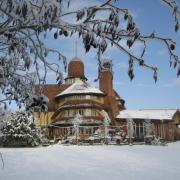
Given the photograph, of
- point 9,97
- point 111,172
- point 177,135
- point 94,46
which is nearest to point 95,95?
point 177,135

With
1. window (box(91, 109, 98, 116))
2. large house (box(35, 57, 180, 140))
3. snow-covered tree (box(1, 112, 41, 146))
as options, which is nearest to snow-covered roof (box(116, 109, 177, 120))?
large house (box(35, 57, 180, 140))

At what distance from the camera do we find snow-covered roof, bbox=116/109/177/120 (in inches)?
2159

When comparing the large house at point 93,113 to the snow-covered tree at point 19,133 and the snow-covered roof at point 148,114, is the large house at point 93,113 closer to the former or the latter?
the snow-covered roof at point 148,114

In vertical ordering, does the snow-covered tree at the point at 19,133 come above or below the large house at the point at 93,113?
below

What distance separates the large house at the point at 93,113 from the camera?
166 feet

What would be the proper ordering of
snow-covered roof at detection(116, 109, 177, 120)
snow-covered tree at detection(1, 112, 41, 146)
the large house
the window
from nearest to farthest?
1. snow-covered tree at detection(1, 112, 41, 146)
2. the large house
3. the window
4. snow-covered roof at detection(116, 109, 177, 120)

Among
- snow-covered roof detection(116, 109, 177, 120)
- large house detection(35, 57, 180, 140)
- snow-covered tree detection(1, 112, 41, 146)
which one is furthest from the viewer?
snow-covered roof detection(116, 109, 177, 120)

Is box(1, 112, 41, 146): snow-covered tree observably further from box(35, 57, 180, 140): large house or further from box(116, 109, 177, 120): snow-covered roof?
box(116, 109, 177, 120): snow-covered roof

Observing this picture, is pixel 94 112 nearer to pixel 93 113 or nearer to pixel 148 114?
pixel 93 113

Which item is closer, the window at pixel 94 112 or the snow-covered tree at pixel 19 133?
the snow-covered tree at pixel 19 133

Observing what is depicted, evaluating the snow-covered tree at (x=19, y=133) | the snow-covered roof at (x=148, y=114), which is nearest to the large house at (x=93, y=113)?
the snow-covered roof at (x=148, y=114)

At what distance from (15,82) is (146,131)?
4297cm

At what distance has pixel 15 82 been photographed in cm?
780

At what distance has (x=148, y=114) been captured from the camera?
55781 mm
